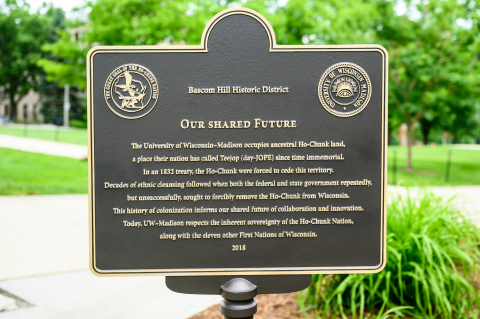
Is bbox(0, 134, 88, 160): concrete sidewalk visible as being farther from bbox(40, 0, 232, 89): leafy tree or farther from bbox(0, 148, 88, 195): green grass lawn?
bbox(40, 0, 232, 89): leafy tree

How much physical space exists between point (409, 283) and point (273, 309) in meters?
1.17

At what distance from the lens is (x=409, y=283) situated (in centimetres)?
329

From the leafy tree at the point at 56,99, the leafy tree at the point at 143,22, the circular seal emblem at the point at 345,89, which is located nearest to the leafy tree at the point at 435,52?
the leafy tree at the point at 143,22

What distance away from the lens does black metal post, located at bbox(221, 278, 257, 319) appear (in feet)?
7.02

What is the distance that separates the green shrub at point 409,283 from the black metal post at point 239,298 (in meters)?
1.06

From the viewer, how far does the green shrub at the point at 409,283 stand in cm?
299

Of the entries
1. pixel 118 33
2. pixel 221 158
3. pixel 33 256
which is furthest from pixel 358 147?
pixel 118 33

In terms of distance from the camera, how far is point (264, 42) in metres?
2.19

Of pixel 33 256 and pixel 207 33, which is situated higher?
pixel 207 33

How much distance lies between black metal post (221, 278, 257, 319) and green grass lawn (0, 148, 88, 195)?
29.6ft

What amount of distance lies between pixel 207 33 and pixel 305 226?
1.22m

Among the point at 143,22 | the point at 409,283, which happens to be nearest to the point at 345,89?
the point at 409,283

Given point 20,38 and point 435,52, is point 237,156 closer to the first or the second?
point 435,52

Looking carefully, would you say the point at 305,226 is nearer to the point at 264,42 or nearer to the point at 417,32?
the point at 264,42
